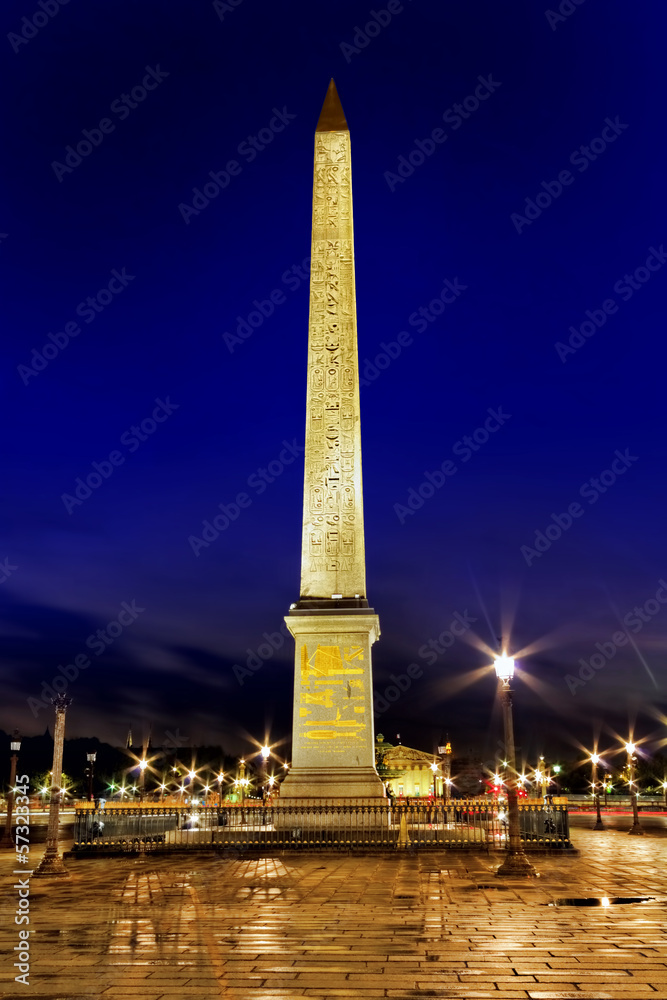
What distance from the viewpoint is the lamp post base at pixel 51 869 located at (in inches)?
536

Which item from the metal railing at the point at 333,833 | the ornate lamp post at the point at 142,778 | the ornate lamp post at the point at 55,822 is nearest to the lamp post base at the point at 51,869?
the ornate lamp post at the point at 55,822

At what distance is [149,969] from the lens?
662 cm

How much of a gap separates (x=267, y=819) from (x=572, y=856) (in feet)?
26.8

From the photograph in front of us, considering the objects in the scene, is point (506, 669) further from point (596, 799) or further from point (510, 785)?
point (596, 799)

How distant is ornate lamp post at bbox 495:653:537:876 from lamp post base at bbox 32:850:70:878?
727 centimetres

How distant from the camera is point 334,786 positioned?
17.9 metres

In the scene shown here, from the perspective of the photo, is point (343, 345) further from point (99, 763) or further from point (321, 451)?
point (99, 763)

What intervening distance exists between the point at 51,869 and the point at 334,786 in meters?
6.42

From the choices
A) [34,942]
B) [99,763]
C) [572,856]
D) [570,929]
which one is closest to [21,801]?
[34,942]

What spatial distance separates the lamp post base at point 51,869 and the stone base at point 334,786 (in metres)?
5.49

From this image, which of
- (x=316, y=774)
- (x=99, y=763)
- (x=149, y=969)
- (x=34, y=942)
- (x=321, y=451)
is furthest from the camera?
(x=99, y=763)

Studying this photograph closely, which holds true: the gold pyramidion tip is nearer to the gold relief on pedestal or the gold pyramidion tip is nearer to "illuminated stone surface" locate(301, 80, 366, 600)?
"illuminated stone surface" locate(301, 80, 366, 600)

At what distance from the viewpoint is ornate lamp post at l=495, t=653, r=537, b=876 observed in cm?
1274

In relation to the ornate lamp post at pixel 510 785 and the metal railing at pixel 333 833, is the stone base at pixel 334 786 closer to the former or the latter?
the metal railing at pixel 333 833
